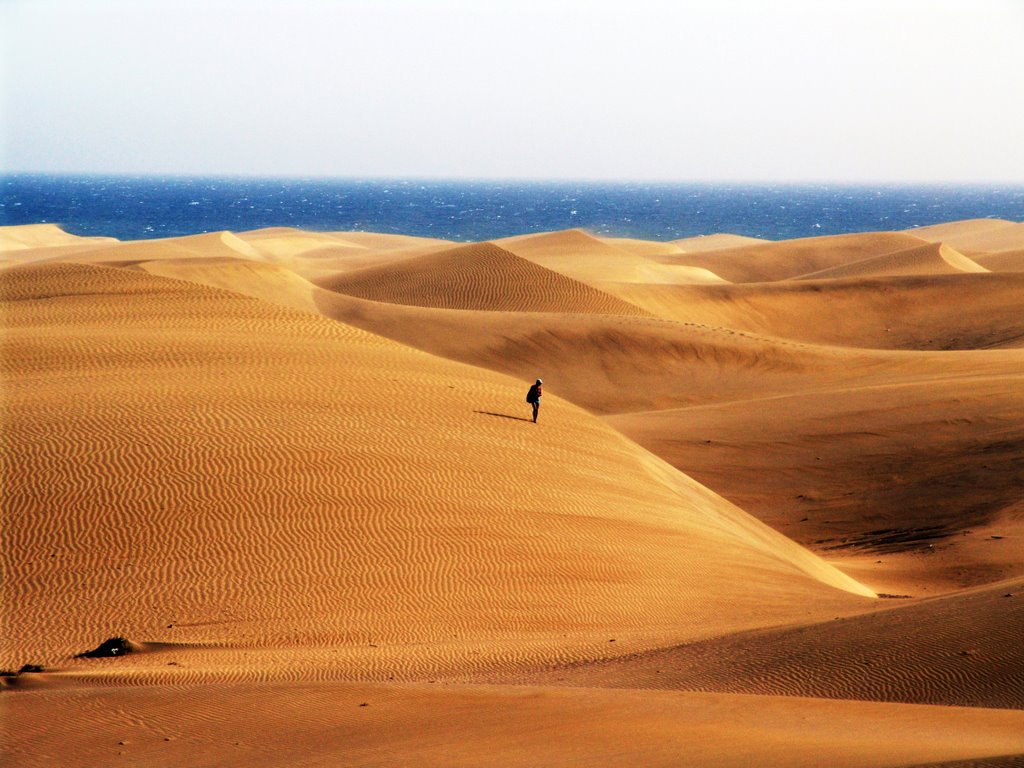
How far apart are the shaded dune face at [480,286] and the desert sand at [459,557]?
1178 centimetres

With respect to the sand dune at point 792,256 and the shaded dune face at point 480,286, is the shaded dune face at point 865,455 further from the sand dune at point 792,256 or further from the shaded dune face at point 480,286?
the sand dune at point 792,256

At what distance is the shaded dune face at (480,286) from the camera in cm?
4406

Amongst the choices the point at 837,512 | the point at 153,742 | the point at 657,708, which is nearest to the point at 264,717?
the point at 153,742

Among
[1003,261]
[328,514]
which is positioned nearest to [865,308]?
[1003,261]

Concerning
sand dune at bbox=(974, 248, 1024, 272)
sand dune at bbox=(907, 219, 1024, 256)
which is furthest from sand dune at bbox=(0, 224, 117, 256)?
sand dune at bbox=(907, 219, 1024, 256)

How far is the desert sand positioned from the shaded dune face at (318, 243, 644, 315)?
11.8 m

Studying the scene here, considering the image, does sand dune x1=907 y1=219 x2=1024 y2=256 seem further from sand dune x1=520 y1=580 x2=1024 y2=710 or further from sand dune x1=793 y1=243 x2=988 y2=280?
sand dune x1=520 y1=580 x2=1024 y2=710

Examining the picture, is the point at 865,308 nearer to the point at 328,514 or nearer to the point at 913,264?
the point at 913,264

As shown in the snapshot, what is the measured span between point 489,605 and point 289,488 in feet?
11.4

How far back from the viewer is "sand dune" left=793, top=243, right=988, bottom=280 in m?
60.3

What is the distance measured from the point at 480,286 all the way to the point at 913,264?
27883 millimetres

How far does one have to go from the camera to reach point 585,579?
579 inches

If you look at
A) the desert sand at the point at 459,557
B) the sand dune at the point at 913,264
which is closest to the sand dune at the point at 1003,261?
the sand dune at the point at 913,264

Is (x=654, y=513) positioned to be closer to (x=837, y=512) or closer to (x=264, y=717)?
(x=837, y=512)
